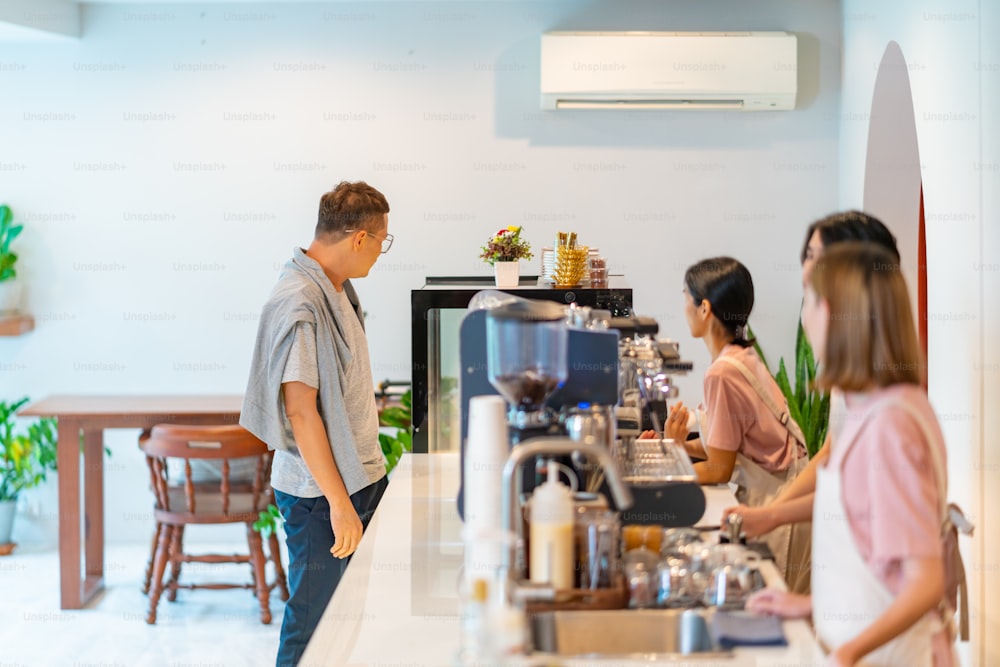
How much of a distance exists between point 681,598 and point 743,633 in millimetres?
163

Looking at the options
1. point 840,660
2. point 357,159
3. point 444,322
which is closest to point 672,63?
point 357,159

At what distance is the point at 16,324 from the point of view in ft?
16.7

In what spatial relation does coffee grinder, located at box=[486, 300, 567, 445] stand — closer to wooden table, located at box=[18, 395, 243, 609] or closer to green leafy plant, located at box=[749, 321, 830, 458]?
wooden table, located at box=[18, 395, 243, 609]

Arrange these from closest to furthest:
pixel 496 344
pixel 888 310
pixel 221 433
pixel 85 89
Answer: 1. pixel 888 310
2. pixel 496 344
3. pixel 221 433
4. pixel 85 89

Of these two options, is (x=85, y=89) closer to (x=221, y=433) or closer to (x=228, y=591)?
(x=221, y=433)

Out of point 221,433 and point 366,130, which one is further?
point 366,130

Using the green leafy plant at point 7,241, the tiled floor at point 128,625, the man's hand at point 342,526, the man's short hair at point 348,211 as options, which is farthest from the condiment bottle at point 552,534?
the green leafy plant at point 7,241

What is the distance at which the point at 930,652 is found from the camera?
1.64 meters

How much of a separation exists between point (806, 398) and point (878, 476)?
350 centimetres

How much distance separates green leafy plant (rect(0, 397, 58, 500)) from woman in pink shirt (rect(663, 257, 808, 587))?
3379 millimetres

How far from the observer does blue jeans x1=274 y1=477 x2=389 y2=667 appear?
114 inches

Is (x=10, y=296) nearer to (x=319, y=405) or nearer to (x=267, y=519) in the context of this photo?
(x=267, y=519)

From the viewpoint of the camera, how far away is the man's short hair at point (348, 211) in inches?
115

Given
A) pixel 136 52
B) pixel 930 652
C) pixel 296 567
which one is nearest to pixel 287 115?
pixel 136 52
